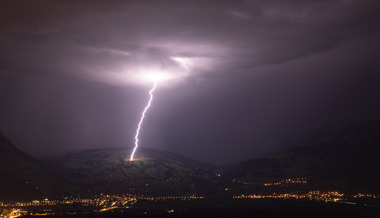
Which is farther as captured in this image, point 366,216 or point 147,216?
point 147,216

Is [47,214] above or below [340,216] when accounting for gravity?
above

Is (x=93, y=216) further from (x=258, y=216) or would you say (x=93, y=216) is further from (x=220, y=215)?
(x=258, y=216)

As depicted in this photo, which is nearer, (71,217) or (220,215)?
(71,217)

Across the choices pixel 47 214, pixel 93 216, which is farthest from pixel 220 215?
pixel 47 214

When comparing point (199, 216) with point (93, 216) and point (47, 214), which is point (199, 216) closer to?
point (93, 216)

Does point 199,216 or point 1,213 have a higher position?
point 1,213

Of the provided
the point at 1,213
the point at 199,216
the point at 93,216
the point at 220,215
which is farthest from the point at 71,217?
the point at 220,215

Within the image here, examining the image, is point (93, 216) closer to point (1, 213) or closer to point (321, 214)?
point (1, 213)

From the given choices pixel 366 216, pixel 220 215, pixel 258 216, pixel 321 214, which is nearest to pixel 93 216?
pixel 220 215
